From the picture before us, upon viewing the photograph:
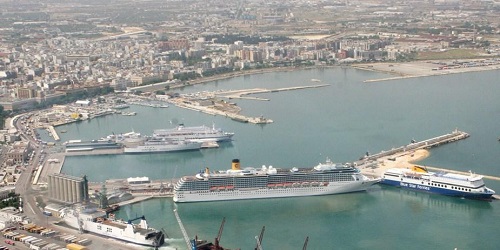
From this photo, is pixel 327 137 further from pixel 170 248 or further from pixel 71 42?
pixel 71 42

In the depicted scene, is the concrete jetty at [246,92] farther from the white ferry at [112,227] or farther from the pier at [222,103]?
the white ferry at [112,227]

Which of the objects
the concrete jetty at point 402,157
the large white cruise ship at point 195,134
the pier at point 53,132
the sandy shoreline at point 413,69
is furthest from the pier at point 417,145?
the sandy shoreline at point 413,69

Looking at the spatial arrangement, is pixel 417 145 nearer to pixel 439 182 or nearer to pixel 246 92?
pixel 439 182

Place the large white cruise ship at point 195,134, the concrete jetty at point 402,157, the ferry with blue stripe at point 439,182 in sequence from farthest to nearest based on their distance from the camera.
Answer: the large white cruise ship at point 195,134 → the concrete jetty at point 402,157 → the ferry with blue stripe at point 439,182

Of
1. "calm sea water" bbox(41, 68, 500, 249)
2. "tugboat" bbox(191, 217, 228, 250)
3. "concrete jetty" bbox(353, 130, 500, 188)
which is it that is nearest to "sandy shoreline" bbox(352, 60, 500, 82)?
"calm sea water" bbox(41, 68, 500, 249)

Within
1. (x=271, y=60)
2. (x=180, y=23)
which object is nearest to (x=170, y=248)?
(x=271, y=60)

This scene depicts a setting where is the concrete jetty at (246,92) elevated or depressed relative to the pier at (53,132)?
depressed

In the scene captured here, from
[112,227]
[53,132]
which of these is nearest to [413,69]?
[53,132]
